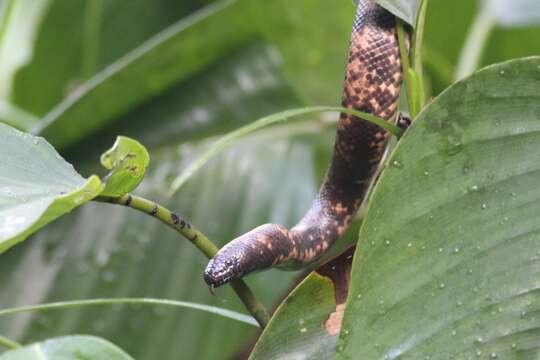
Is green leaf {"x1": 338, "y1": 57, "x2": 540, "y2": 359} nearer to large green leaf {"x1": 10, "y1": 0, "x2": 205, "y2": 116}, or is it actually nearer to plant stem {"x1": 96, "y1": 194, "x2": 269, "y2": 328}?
plant stem {"x1": 96, "y1": 194, "x2": 269, "y2": 328}

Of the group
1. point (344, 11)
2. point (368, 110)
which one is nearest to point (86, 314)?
point (344, 11)

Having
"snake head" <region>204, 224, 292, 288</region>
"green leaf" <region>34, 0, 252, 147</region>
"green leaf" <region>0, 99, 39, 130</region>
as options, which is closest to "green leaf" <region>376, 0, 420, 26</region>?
"snake head" <region>204, 224, 292, 288</region>

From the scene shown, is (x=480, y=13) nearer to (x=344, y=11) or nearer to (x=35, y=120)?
(x=344, y=11)

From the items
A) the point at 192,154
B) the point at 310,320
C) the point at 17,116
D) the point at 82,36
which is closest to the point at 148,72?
the point at 192,154

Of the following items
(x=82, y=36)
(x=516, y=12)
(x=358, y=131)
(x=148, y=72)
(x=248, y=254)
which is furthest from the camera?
(x=82, y=36)

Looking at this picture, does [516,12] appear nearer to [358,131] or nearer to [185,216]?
[185,216]

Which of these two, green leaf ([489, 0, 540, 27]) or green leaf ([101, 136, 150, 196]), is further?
green leaf ([489, 0, 540, 27])
